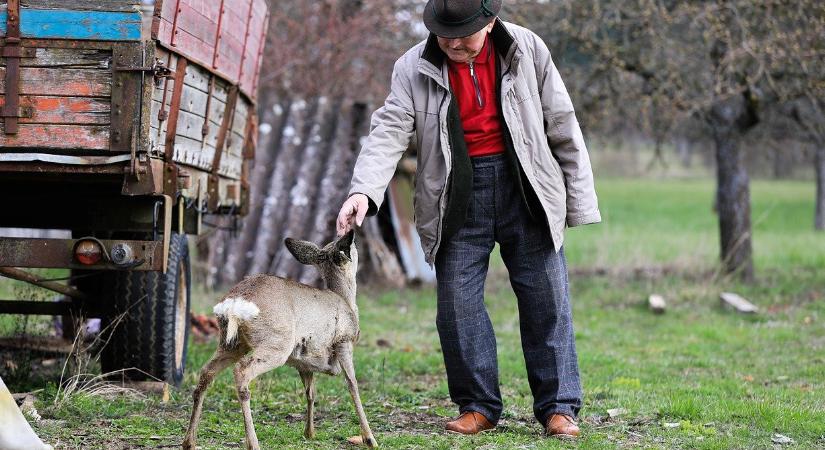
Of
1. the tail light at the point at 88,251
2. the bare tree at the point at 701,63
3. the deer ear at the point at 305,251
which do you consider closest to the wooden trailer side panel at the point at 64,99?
the tail light at the point at 88,251

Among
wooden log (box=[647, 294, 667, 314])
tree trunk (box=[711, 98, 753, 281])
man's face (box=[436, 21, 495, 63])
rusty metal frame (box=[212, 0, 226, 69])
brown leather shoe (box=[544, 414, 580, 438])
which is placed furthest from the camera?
tree trunk (box=[711, 98, 753, 281])

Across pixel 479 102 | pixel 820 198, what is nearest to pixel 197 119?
pixel 479 102

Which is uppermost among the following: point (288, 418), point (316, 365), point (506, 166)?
point (506, 166)

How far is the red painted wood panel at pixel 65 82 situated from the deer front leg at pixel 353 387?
5.55ft

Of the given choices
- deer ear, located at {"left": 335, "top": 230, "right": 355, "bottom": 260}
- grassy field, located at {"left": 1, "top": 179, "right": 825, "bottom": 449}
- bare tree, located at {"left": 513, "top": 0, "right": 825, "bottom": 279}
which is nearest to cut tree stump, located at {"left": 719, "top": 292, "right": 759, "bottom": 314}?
grassy field, located at {"left": 1, "top": 179, "right": 825, "bottom": 449}

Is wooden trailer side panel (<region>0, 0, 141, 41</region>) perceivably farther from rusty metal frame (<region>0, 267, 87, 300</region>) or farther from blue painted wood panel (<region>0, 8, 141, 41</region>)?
rusty metal frame (<region>0, 267, 87, 300</region>)

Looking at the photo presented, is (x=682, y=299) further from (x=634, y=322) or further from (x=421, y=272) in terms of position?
(x=421, y=272)

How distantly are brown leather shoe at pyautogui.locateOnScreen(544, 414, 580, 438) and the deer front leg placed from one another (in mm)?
898

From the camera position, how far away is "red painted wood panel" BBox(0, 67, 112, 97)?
17.0 ft

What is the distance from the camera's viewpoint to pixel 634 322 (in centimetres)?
1084

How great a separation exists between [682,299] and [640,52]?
309 centimetres

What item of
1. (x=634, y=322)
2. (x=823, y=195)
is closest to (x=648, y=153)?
(x=823, y=195)

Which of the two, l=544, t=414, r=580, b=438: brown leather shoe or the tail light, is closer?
l=544, t=414, r=580, b=438: brown leather shoe

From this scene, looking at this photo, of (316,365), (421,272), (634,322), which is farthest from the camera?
(421,272)
